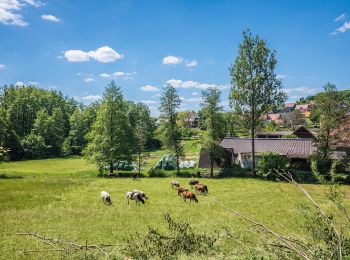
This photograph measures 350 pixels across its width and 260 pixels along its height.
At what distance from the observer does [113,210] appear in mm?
23125

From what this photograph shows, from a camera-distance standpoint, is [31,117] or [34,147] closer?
[34,147]

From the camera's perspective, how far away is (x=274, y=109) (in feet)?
146

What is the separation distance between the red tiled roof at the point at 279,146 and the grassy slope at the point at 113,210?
36.6 ft

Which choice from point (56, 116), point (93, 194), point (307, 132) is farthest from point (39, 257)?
point (56, 116)

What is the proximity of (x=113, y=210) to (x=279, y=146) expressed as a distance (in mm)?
33562

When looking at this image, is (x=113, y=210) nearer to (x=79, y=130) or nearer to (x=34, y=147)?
(x=34, y=147)

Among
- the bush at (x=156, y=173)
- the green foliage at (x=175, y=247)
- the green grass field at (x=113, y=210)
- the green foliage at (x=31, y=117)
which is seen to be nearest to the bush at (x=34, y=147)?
the green foliage at (x=31, y=117)

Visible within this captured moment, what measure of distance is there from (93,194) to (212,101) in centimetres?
2411

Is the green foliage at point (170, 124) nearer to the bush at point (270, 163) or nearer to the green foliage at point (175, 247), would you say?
the bush at point (270, 163)

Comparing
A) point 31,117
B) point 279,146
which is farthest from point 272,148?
point 31,117

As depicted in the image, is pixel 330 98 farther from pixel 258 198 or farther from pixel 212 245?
pixel 212 245

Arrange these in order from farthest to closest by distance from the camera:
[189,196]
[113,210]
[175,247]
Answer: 1. [189,196]
2. [113,210]
3. [175,247]

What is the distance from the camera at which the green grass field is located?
Answer: 16.9m

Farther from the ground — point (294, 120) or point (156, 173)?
point (294, 120)
